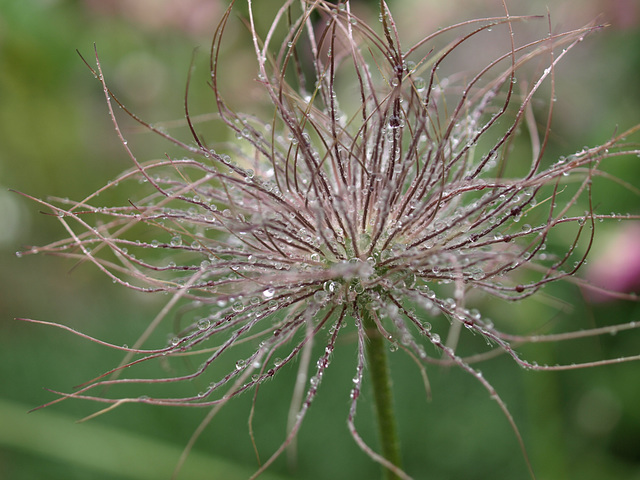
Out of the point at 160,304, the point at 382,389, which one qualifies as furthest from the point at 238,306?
the point at 160,304

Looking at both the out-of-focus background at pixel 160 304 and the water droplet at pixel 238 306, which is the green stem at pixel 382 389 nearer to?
the water droplet at pixel 238 306

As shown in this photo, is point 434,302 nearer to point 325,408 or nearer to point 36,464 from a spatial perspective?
point 325,408

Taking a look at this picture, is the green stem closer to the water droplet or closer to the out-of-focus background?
the water droplet

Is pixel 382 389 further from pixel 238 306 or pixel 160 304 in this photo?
pixel 160 304

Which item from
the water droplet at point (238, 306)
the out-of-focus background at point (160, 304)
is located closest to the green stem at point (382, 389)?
the water droplet at point (238, 306)

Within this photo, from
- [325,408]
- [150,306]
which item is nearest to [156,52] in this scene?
[150,306]
